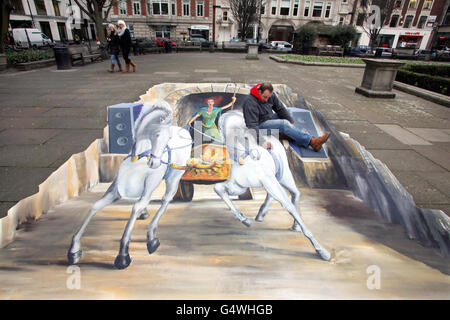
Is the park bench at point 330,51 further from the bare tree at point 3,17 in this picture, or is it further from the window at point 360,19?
the bare tree at point 3,17

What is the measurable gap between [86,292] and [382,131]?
6.15 meters

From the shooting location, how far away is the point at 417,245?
2492 millimetres

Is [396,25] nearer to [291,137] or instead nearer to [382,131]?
[382,131]

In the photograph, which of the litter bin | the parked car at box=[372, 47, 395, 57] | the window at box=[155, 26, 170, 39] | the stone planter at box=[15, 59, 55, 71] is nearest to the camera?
the stone planter at box=[15, 59, 55, 71]

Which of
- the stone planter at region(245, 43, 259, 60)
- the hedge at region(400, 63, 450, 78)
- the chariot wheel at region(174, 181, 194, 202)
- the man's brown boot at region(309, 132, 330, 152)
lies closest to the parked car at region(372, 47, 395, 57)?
the hedge at region(400, 63, 450, 78)

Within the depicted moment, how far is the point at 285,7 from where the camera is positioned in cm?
4056

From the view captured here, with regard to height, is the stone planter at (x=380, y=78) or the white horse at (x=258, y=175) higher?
the stone planter at (x=380, y=78)

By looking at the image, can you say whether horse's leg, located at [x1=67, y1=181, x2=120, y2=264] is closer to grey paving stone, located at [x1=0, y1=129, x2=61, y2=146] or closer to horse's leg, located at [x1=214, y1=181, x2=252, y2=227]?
horse's leg, located at [x1=214, y1=181, x2=252, y2=227]

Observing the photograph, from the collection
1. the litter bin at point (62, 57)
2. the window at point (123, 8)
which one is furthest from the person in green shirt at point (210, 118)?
the window at point (123, 8)

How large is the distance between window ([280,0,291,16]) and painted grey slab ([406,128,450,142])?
140 ft

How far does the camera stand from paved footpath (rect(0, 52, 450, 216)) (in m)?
3.67

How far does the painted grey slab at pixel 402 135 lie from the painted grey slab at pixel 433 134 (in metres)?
0.21

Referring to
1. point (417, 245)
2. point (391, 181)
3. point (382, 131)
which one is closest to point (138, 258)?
point (417, 245)

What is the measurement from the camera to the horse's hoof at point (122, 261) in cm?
213
